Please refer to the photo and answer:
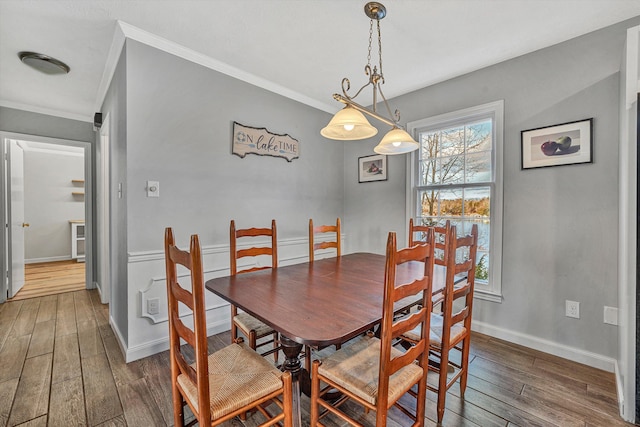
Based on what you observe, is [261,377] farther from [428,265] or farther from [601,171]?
[601,171]

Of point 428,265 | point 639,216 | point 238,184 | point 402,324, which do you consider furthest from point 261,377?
point 639,216

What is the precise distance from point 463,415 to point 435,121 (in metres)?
2.55

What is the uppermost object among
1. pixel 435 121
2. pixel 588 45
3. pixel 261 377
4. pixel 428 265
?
pixel 588 45

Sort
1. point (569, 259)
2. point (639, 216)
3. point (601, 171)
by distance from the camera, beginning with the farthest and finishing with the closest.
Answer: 1. point (569, 259)
2. point (601, 171)
3. point (639, 216)

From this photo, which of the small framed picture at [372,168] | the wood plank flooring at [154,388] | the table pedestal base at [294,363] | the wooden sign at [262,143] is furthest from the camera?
the small framed picture at [372,168]

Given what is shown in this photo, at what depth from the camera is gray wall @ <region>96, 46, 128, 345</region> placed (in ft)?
7.07

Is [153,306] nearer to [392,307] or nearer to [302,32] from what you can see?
[392,307]

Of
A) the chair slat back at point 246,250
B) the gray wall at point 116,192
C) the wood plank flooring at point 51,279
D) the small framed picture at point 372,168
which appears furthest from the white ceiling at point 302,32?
the wood plank flooring at point 51,279

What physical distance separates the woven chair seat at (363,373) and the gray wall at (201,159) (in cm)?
171

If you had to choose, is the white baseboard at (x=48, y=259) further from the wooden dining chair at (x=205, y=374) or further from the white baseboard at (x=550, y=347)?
the white baseboard at (x=550, y=347)

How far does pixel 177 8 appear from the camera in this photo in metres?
1.87

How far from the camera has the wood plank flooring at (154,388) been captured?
1540 millimetres

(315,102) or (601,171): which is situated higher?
(315,102)

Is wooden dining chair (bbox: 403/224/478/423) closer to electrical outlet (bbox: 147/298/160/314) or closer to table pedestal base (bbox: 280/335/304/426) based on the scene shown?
table pedestal base (bbox: 280/335/304/426)
